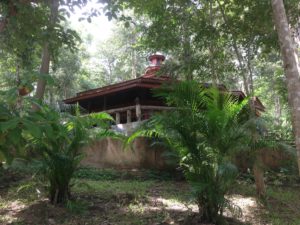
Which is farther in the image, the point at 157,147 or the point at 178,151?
the point at 157,147

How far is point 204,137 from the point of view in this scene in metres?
4.62

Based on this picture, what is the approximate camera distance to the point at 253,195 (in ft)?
22.1

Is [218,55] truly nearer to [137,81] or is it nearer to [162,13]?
[162,13]

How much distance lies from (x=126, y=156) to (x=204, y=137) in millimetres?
4675

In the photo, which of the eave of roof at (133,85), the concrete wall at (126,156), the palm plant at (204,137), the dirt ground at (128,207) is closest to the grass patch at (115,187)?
the dirt ground at (128,207)

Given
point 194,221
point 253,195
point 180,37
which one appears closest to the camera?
point 194,221

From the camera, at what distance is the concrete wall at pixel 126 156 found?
8.91 meters

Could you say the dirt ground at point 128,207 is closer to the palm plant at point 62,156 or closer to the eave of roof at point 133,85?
the palm plant at point 62,156

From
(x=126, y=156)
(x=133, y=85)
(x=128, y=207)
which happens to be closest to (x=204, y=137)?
(x=128, y=207)

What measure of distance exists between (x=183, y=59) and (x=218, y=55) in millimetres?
1006

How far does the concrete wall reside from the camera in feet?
29.2

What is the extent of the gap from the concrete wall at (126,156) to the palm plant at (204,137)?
4155 millimetres

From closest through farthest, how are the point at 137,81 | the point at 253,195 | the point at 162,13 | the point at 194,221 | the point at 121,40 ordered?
the point at 194,221 < the point at 253,195 < the point at 162,13 < the point at 137,81 < the point at 121,40

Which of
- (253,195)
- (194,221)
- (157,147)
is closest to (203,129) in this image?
(194,221)
